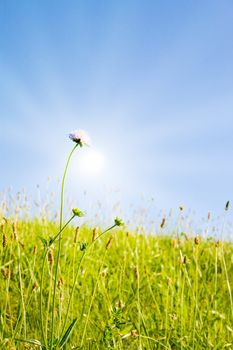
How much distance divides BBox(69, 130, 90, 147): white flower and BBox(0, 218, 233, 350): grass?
1.35 feet

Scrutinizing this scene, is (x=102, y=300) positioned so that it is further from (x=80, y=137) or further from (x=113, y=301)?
(x=80, y=137)

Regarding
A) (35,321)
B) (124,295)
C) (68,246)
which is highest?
(68,246)

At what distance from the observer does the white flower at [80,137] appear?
216cm

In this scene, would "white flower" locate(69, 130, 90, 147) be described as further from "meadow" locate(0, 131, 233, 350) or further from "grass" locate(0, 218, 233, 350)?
"grass" locate(0, 218, 233, 350)

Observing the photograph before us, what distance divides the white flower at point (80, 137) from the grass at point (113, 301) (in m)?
0.41

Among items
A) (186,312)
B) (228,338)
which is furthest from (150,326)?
(228,338)

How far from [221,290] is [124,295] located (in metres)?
1.09

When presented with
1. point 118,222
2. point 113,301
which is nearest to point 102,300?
point 113,301

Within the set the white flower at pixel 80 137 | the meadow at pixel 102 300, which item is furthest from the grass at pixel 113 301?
the white flower at pixel 80 137

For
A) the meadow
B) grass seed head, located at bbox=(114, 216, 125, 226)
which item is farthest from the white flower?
grass seed head, located at bbox=(114, 216, 125, 226)

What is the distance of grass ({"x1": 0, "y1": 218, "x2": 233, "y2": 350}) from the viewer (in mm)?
2445

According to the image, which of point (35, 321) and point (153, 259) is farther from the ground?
point (153, 259)

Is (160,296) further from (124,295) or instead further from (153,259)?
(153,259)

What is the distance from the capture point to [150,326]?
3322 millimetres
